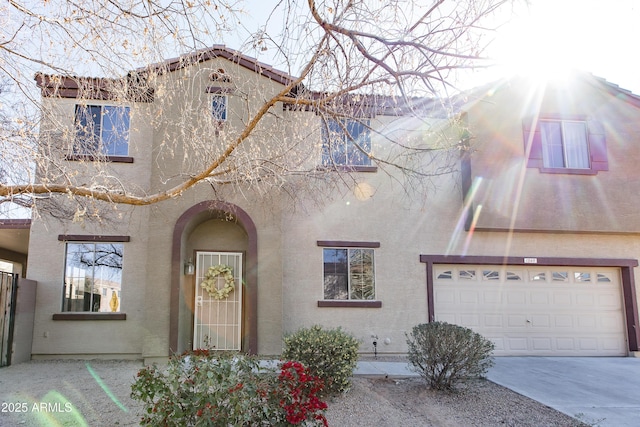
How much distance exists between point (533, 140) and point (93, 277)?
38.4 ft

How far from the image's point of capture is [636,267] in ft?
40.8

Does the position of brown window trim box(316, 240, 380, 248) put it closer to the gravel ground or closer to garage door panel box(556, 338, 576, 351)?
the gravel ground

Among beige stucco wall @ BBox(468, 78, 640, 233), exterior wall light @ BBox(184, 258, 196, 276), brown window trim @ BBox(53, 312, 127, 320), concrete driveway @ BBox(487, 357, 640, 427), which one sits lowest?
concrete driveway @ BBox(487, 357, 640, 427)

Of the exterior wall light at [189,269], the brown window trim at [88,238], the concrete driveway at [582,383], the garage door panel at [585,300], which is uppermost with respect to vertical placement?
the brown window trim at [88,238]

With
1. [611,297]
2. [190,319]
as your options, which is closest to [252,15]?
[190,319]

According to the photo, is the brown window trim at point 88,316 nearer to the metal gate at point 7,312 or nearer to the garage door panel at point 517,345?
the metal gate at point 7,312

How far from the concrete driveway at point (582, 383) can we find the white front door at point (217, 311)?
5927mm

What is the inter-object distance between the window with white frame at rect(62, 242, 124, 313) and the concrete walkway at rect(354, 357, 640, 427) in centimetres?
613

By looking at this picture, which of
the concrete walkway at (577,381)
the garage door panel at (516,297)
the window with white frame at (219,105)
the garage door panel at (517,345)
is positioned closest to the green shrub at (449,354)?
the concrete walkway at (577,381)

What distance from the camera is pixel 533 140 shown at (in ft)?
39.9

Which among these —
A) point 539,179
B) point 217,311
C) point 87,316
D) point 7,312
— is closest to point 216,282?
point 217,311

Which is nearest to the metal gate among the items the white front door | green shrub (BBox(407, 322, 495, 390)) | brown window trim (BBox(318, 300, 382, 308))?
the white front door

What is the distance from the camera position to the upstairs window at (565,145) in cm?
1209

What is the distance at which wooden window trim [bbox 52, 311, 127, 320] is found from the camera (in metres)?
10.5
